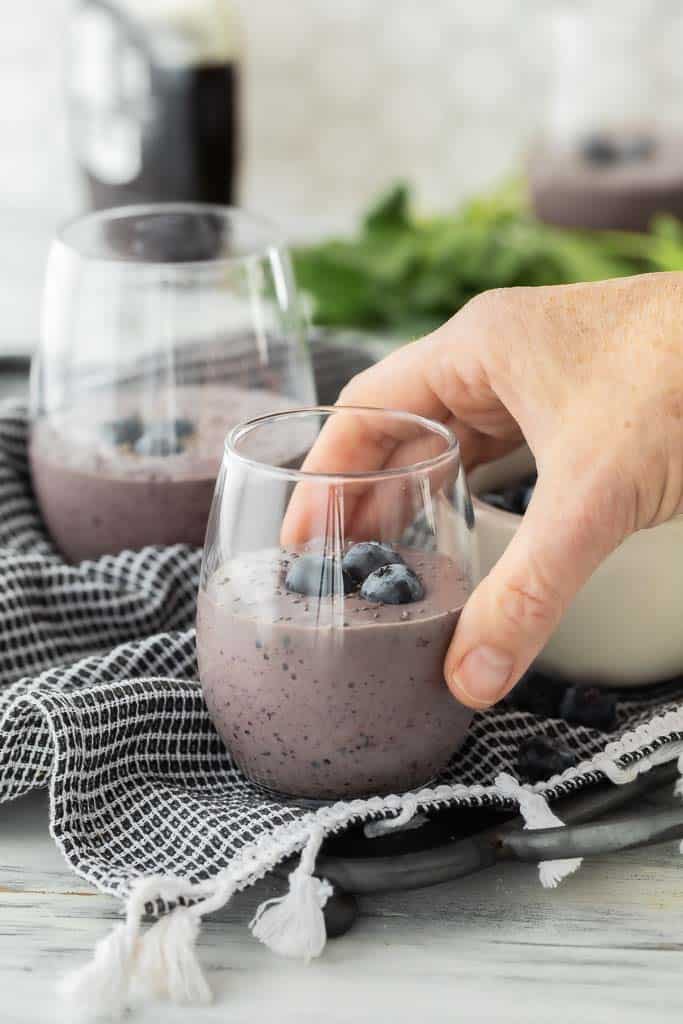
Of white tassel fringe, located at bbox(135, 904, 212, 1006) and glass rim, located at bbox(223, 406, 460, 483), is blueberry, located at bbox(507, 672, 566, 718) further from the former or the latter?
white tassel fringe, located at bbox(135, 904, 212, 1006)

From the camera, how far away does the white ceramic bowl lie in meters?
0.92

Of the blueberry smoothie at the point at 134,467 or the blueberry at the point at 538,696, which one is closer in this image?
the blueberry at the point at 538,696

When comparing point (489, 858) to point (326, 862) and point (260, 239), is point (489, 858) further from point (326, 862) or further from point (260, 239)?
point (260, 239)

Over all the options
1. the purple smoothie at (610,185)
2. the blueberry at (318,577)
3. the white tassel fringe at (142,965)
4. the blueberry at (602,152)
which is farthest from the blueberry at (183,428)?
the blueberry at (602,152)

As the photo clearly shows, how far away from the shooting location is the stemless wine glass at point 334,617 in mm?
769

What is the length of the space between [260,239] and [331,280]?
2.66 ft

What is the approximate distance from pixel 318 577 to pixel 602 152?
2281 mm

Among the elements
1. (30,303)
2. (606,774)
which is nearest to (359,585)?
(606,774)

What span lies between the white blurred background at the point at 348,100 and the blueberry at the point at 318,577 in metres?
2.49

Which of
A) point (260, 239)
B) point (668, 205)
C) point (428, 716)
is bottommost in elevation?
point (668, 205)

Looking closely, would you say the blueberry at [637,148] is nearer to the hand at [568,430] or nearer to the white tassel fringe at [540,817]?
the hand at [568,430]

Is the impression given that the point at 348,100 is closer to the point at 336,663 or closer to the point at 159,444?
the point at 159,444

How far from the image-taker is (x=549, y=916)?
77 centimetres

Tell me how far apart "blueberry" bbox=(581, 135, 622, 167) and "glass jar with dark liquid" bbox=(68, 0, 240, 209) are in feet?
2.50
